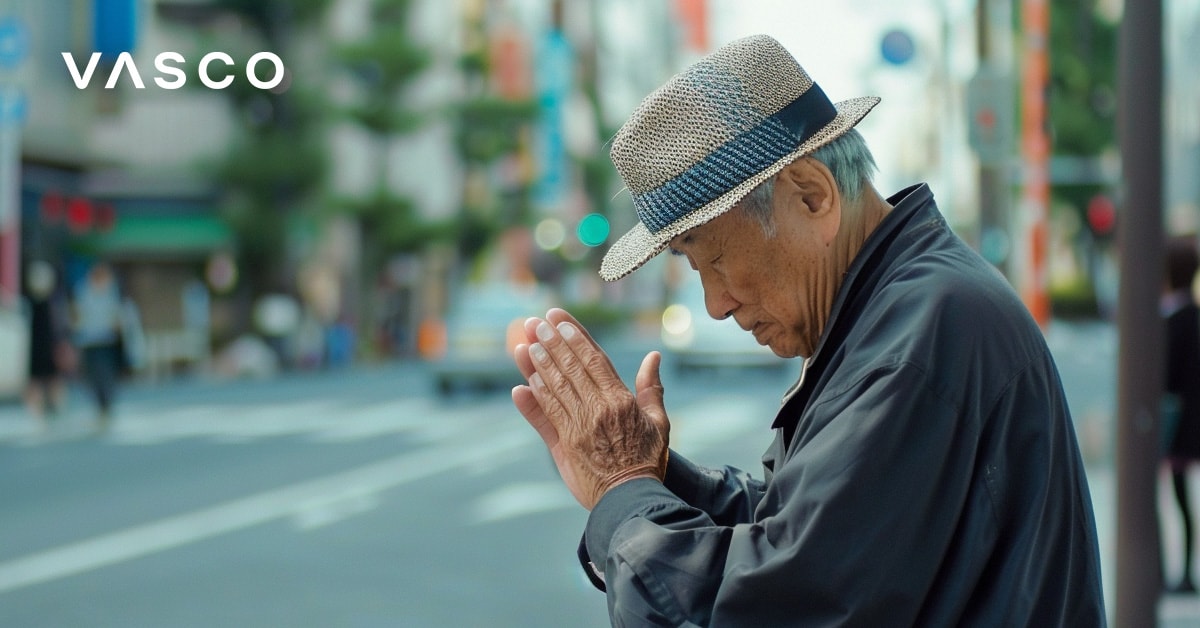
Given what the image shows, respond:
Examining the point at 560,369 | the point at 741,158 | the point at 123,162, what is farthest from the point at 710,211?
the point at 123,162

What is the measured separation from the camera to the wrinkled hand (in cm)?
165

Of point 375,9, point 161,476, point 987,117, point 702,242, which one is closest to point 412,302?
point 375,9

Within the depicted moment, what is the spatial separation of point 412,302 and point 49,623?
3722 cm

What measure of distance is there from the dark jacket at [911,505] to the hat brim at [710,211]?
0.17m

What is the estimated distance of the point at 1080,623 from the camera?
1492 millimetres

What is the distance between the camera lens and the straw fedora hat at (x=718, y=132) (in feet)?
5.11

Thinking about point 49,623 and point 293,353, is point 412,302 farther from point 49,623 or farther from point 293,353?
point 49,623

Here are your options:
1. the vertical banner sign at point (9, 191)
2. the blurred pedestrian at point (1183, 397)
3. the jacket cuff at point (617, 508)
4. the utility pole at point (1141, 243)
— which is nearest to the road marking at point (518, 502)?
the blurred pedestrian at point (1183, 397)

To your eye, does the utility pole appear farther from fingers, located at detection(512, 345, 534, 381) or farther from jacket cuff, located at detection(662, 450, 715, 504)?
fingers, located at detection(512, 345, 534, 381)

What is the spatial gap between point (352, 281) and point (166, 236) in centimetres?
731

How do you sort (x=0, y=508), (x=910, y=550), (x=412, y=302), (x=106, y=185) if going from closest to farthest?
(x=910, y=550)
(x=0, y=508)
(x=106, y=185)
(x=412, y=302)

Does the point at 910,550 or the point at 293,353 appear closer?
the point at 910,550

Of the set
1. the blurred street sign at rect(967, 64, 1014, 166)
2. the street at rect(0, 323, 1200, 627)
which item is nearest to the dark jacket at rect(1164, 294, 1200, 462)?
the street at rect(0, 323, 1200, 627)

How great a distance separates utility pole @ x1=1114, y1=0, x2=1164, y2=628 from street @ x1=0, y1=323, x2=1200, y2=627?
4.82ft
